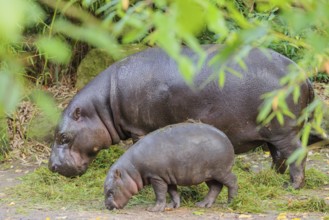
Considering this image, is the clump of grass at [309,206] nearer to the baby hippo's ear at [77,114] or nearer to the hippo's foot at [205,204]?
the hippo's foot at [205,204]

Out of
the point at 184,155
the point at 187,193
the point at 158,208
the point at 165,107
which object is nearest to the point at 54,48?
the point at 184,155

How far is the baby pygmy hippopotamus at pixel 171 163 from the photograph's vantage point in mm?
4309

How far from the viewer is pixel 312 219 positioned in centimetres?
415

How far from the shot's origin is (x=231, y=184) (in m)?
4.48

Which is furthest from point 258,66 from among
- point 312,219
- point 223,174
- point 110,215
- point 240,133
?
point 110,215

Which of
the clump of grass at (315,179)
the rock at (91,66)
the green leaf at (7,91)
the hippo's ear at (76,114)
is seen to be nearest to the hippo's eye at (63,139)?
the hippo's ear at (76,114)

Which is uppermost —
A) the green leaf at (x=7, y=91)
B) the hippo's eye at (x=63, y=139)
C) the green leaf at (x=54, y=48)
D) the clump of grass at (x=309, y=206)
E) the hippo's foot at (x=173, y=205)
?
the green leaf at (x=54, y=48)

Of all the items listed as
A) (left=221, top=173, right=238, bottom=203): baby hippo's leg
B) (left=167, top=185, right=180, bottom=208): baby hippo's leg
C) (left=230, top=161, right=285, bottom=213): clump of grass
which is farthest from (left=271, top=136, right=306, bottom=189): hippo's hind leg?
(left=167, top=185, right=180, bottom=208): baby hippo's leg

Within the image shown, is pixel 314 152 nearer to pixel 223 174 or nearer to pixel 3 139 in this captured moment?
pixel 223 174

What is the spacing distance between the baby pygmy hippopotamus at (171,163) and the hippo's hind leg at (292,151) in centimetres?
77

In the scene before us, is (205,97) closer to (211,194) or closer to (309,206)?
(211,194)

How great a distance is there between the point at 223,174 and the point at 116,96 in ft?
3.96

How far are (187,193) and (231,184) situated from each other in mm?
425

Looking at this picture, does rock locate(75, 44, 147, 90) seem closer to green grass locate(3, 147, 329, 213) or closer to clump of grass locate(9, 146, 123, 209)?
clump of grass locate(9, 146, 123, 209)
